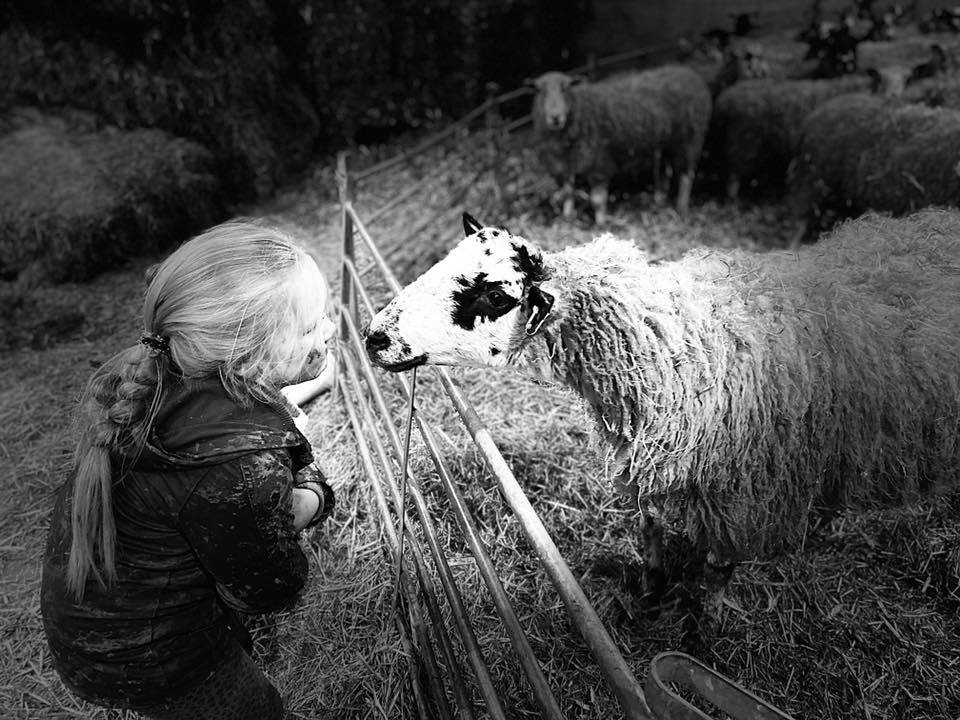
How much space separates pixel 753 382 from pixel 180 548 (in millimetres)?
1792

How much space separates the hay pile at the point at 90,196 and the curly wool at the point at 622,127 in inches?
159

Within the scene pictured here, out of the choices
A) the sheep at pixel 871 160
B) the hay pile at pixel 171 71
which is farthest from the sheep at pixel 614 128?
the hay pile at pixel 171 71

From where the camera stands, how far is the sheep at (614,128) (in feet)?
20.7

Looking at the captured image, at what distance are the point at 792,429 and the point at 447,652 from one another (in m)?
1.43

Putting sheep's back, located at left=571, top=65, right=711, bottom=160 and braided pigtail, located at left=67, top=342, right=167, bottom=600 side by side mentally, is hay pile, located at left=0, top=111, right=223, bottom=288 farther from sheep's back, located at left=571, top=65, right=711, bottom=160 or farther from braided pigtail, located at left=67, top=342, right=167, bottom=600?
braided pigtail, located at left=67, top=342, right=167, bottom=600

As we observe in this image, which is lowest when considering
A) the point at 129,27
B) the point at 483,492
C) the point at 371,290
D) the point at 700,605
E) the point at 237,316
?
the point at 700,605

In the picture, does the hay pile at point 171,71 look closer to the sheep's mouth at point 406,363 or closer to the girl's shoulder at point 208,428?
the sheep's mouth at point 406,363

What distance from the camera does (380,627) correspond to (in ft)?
8.23

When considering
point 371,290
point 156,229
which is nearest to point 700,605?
point 371,290

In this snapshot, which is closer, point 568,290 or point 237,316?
point 237,316

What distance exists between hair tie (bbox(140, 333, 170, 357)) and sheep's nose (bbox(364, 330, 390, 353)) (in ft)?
2.30

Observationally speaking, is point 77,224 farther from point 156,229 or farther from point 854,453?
point 854,453

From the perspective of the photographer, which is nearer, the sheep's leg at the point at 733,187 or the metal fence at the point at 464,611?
the metal fence at the point at 464,611

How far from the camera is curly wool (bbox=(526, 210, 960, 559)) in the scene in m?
1.89
